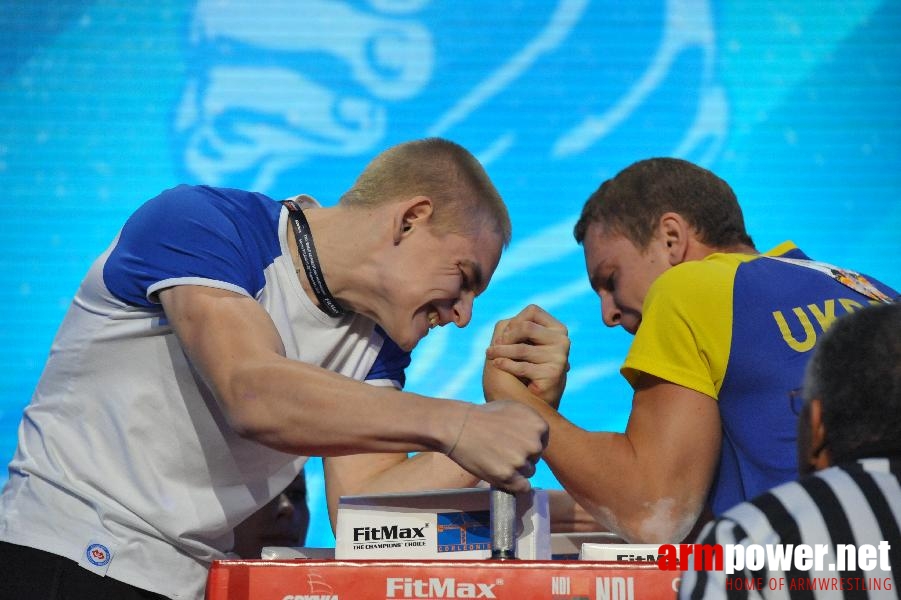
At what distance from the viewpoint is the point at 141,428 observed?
1.37 metres

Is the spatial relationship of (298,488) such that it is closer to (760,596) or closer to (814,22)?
(760,596)

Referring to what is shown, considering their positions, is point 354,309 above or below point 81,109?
below

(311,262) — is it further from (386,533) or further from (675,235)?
(675,235)

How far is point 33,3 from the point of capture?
3.35m

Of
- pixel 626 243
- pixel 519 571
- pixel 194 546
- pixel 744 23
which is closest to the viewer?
pixel 519 571

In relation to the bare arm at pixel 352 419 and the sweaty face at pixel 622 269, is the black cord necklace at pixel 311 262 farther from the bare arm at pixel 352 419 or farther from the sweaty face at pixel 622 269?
the sweaty face at pixel 622 269

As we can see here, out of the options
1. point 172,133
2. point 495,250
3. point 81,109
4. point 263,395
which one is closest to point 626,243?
point 495,250

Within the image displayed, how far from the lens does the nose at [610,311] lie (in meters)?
1.93

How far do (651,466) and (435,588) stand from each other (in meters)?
0.53

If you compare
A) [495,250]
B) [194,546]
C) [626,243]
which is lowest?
[194,546]

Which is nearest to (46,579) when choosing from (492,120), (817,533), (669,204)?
(817,533)

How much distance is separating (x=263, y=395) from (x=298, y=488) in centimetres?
169

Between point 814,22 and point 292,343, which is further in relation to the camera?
point 814,22

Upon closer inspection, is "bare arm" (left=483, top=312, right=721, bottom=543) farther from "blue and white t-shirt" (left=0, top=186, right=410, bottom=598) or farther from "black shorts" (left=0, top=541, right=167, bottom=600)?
"black shorts" (left=0, top=541, right=167, bottom=600)
